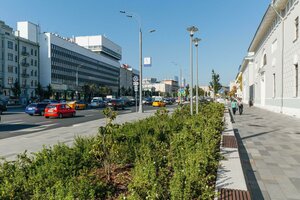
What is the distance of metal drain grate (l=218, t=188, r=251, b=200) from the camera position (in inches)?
154

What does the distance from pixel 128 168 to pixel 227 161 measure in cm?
203

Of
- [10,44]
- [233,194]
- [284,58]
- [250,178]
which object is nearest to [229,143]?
[250,178]

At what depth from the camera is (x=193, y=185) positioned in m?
3.62

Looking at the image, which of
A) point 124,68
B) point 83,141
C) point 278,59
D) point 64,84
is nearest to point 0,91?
point 64,84

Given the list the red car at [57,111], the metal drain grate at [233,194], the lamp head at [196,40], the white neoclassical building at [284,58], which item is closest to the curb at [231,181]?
the metal drain grate at [233,194]

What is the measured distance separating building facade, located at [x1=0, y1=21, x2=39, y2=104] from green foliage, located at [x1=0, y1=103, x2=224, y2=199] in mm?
59174

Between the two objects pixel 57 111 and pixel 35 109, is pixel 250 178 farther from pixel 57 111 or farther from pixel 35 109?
pixel 35 109

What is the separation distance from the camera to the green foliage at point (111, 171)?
360cm

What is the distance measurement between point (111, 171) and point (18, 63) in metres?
78.4

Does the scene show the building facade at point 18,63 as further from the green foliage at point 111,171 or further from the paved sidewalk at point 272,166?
the green foliage at point 111,171

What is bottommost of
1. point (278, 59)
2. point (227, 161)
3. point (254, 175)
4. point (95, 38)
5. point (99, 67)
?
point (254, 175)

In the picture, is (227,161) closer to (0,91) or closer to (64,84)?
(0,91)

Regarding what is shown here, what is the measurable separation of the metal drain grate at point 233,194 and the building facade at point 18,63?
61570 millimetres

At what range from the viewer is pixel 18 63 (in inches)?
2995
